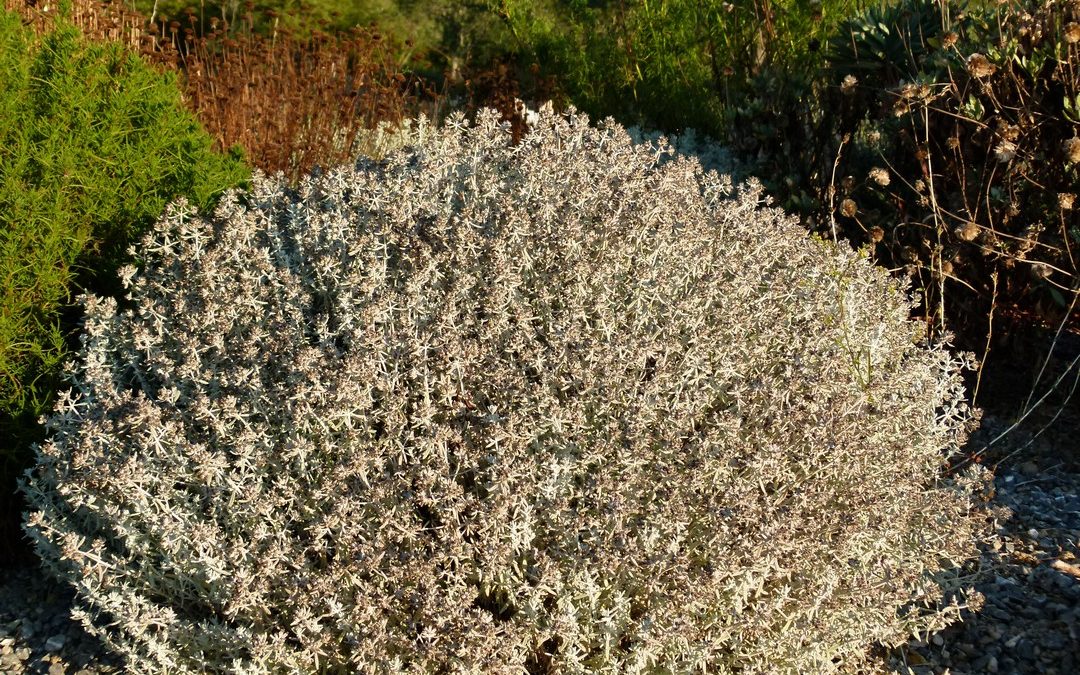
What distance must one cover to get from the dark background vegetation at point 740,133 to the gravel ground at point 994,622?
1.07 feet

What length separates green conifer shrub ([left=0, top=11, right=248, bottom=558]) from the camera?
3574mm

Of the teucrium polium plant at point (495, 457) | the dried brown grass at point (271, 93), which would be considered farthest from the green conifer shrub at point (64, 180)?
the dried brown grass at point (271, 93)

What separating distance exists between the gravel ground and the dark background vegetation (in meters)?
0.33

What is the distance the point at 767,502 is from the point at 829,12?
18.3 ft

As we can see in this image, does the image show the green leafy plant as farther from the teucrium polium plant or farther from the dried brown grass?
the teucrium polium plant

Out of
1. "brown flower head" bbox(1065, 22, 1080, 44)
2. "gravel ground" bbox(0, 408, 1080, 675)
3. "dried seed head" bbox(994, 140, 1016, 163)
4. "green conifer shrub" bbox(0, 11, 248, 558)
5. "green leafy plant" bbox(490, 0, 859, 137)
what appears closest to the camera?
"gravel ground" bbox(0, 408, 1080, 675)

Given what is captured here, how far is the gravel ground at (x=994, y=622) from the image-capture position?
323 cm

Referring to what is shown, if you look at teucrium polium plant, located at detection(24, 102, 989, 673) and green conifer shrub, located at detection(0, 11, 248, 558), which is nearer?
teucrium polium plant, located at detection(24, 102, 989, 673)

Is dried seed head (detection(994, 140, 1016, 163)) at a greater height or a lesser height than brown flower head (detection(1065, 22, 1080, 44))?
lesser

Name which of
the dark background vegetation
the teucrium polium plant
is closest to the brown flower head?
the dark background vegetation

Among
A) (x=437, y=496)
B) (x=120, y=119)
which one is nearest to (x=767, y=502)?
(x=437, y=496)

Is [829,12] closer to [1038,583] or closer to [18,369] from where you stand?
[1038,583]

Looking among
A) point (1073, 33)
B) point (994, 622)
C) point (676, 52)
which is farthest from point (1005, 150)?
point (676, 52)

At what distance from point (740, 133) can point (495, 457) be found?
13.0 ft
